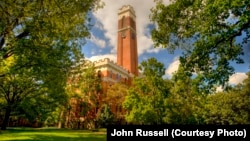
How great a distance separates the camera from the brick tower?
66.8 metres

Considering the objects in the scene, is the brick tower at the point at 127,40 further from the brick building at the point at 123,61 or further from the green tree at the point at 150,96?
the green tree at the point at 150,96

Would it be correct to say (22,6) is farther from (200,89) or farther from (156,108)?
(156,108)

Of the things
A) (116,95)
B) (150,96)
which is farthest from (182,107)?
(116,95)

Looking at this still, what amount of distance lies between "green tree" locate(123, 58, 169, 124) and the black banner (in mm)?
18972

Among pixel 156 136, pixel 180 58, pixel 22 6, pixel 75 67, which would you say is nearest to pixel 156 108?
pixel 75 67

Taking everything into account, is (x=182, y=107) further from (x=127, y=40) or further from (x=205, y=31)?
(x=127, y=40)

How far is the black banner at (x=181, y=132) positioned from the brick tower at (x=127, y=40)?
5917 centimetres

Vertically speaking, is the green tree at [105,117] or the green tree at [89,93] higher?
the green tree at [89,93]

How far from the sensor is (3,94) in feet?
109

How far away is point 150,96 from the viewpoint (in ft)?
85.0

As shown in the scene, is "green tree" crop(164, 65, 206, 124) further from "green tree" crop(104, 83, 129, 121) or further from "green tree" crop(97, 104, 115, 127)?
"green tree" crop(97, 104, 115, 127)

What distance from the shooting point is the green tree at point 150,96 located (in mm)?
25172

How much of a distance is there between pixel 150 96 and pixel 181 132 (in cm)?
2006

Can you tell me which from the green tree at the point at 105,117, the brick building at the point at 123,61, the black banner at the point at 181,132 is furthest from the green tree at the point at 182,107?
the brick building at the point at 123,61
